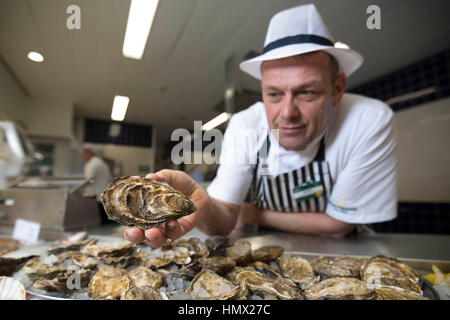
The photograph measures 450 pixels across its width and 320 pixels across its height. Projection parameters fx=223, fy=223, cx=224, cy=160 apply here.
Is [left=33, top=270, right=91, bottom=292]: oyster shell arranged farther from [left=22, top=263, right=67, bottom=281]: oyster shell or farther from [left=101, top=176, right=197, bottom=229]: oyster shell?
[left=101, top=176, right=197, bottom=229]: oyster shell

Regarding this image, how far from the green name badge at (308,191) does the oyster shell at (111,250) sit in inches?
28.2

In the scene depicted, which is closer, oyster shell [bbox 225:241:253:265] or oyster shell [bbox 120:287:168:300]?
oyster shell [bbox 120:287:168:300]

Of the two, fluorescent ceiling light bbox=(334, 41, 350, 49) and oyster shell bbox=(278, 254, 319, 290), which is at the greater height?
fluorescent ceiling light bbox=(334, 41, 350, 49)

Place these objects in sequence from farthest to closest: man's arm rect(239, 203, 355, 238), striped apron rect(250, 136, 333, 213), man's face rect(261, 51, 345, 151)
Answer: man's arm rect(239, 203, 355, 238) < striped apron rect(250, 136, 333, 213) < man's face rect(261, 51, 345, 151)

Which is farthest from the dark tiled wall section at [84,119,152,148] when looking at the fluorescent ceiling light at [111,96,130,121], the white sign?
the white sign

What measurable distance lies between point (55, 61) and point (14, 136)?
0.43 m

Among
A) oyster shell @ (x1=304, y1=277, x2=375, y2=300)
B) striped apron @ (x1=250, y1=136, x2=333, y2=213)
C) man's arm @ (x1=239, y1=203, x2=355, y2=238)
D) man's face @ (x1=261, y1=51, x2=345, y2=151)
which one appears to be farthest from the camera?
man's arm @ (x1=239, y1=203, x2=355, y2=238)

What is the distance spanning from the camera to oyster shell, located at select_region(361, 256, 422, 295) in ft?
1.47

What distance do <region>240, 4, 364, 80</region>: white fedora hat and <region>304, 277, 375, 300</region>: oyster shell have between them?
1.89 ft

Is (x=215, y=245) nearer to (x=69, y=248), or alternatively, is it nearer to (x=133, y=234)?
(x=133, y=234)

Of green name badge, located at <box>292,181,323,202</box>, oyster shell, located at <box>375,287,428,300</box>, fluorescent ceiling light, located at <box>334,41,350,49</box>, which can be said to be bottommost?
oyster shell, located at <box>375,287,428,300</box>

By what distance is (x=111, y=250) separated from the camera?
0.60 meters

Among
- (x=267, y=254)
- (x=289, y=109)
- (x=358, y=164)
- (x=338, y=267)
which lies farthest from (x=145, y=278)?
(x=358, y=164)

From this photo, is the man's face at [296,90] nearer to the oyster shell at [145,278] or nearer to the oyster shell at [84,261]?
the oyster shell at [145,278]
